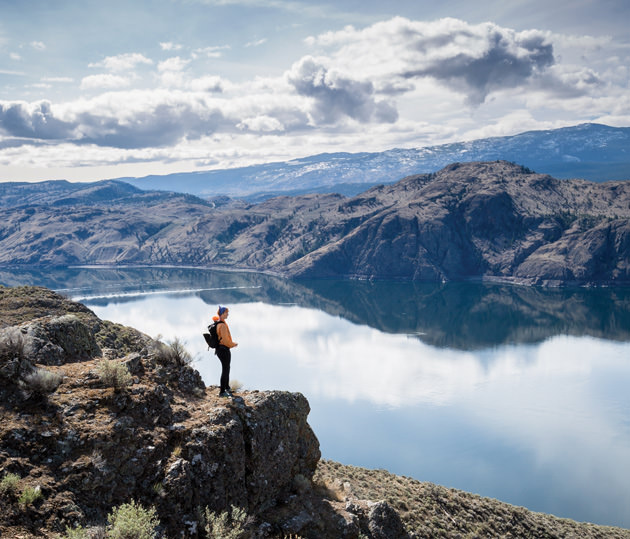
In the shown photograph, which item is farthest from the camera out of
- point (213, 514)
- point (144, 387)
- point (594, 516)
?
point (594, 516)

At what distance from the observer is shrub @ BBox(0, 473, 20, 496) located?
7.81 meters

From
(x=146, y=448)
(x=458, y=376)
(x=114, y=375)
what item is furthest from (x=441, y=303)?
(x=146, y=448)

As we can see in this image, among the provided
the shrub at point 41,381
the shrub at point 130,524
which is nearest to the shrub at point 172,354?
the shrub at point 41,381

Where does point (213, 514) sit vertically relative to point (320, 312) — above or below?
above

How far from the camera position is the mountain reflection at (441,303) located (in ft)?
358

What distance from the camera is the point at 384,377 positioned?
7850cm

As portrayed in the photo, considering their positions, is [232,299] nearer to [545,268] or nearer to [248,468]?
[545,268]

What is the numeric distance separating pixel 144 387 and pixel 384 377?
7024 centimetres

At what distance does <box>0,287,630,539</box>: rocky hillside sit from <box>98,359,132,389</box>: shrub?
0.10 feet

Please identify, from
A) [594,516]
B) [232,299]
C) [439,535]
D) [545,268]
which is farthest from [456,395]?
[545,268]

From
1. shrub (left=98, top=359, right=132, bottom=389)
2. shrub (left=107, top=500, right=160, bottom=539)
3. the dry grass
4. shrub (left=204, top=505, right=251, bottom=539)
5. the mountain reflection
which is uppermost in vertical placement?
shrub (left=98, top=359, right=132, bottom=389)

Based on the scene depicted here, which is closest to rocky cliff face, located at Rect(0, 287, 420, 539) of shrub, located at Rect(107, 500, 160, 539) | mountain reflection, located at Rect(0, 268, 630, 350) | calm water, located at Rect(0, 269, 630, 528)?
shrub, located at Rect(107, 500, 160, 539)

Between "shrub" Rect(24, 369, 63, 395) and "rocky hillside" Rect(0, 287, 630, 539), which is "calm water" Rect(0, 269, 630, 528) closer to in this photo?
"rocky hillside" Rect(0, 287, 630, 539)

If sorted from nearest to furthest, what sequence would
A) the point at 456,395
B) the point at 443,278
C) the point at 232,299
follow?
the point at 456,395
the point at 232,299
the point at 443,278
